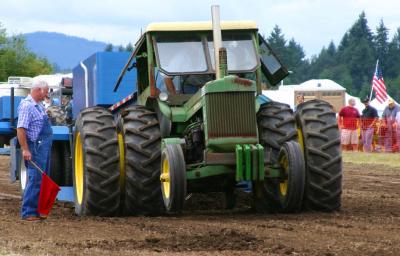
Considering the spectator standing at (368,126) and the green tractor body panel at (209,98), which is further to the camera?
the spectator standing at (368,126)

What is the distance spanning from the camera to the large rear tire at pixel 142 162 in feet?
36.7

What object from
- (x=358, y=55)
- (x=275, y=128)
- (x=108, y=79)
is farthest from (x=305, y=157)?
(x=358, y=55)

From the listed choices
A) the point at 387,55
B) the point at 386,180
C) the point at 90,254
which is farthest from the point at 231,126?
the point at 387,55

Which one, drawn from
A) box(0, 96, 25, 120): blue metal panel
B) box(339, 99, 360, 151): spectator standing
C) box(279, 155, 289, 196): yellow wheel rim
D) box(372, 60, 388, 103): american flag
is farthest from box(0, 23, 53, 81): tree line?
box(279, 155, 289, 196): yellow wheel rim

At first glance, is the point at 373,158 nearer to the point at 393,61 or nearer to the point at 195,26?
the point at 195,26

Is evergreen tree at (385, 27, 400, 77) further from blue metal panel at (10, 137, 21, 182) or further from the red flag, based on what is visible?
the red flag

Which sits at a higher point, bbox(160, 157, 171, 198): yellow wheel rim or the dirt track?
bbox(160, 157, 171, 198): yellow wheel rim

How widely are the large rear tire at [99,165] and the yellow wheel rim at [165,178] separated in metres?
0.55

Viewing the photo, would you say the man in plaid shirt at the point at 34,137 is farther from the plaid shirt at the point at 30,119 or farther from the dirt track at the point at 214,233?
the dirt track at the point at 214,233

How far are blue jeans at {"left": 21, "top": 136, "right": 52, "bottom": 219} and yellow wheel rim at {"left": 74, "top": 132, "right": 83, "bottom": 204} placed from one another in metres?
0.52

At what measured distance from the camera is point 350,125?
30.2 m

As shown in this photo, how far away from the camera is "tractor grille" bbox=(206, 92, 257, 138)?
431 inches

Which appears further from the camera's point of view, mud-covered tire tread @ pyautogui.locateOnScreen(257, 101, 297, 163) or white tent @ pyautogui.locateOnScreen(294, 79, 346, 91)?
white tent @ pyautogui.locateOnScreen(294, 79, 346, 91)

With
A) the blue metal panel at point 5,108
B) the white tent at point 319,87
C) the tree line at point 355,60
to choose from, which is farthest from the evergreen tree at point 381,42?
the blue metal panel at point 5,108
